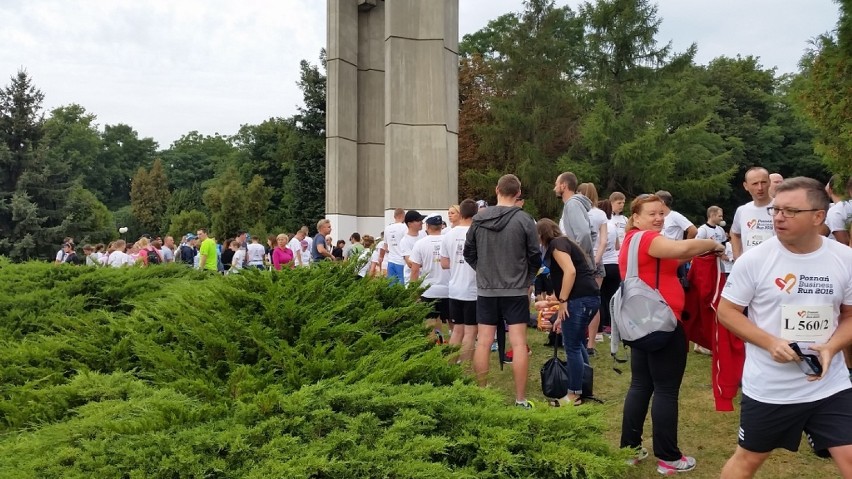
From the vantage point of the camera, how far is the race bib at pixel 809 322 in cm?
308

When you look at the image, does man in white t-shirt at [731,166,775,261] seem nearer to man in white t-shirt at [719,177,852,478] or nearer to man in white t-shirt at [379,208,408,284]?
man in white t-shirt at [719,177,852,478]

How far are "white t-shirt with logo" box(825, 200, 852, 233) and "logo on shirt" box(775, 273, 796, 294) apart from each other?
4268 millimetres

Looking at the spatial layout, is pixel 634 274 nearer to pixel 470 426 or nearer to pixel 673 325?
pixel 673 325

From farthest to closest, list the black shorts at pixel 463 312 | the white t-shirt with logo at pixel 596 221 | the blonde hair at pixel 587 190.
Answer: the white t-shirt with logo at pixel 596 221, the blonde hair at pixel 587 190, the black shorts at pixel 463 312

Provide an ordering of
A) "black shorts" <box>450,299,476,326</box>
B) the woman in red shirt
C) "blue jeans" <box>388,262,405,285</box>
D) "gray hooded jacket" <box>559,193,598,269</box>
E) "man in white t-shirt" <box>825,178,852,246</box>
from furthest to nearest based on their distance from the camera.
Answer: "blue jeans" <box>388,262,405,285</box>, "black shorts" <box>450,299,476,326</box>, "gray hooded jacket" <box>559,193,598,269</box>, "man in white t-shirt" <box>825,178,852,246</box>, the woman in red shirt

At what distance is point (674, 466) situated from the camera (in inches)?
178

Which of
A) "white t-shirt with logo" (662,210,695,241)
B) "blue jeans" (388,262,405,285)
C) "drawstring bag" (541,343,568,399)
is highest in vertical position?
"white t-shirt with logo" (662,210,695,241)

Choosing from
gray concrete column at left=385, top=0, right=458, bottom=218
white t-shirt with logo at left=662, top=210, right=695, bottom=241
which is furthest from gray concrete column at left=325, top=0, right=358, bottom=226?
white t-shirt with logo at left=662, top=210, right=695, bottom=241

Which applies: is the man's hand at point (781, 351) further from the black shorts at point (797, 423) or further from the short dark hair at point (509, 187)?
the short dark hair at point (509, 187)

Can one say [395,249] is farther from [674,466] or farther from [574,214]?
[674,466]

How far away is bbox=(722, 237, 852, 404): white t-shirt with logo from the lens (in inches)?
121

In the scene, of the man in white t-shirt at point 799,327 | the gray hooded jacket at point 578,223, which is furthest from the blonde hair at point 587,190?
the man in white t-shirt at point 799,327

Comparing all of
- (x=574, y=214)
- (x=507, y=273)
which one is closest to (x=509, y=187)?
(x=507, y=273)

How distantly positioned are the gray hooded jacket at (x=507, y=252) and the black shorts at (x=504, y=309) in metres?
0.07
